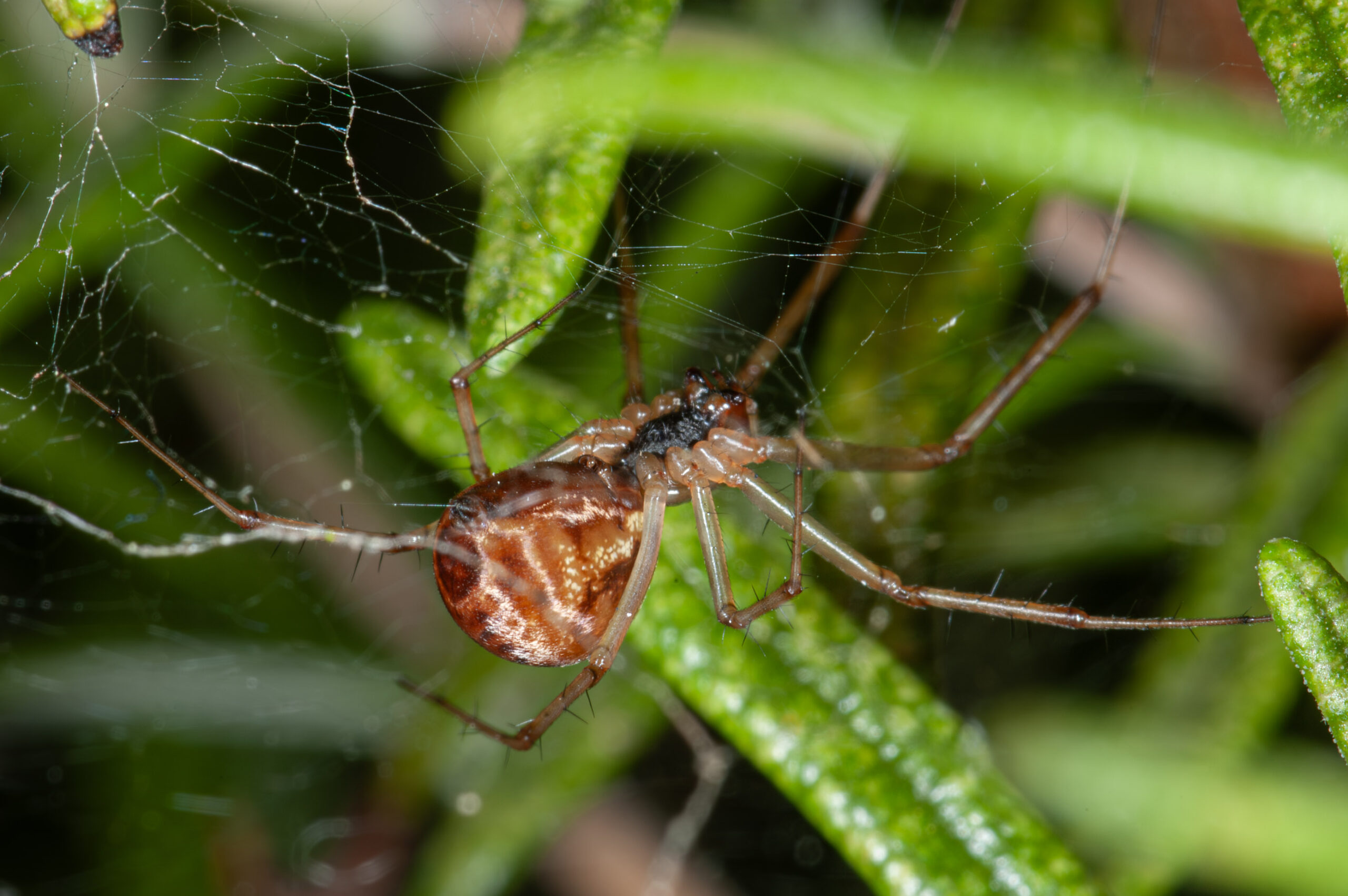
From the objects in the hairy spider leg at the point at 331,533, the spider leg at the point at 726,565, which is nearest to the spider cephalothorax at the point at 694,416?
the spider leg at the point at 726,565

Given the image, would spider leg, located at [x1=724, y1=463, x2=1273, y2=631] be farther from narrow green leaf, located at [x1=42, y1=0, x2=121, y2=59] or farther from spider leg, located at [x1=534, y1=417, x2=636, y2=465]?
narrow green leaf, located at [x1=42, y1=0, x2=121, y2=59]

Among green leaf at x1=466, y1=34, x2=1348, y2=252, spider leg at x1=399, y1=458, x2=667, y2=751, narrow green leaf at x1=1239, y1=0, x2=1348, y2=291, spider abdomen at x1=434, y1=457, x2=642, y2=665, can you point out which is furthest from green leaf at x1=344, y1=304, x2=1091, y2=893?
narrow green leaf at x1=1239, y1=0, x2=1348, y2=291

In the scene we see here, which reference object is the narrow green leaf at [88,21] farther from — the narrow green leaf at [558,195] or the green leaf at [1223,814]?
the green leaf at [1223,814]

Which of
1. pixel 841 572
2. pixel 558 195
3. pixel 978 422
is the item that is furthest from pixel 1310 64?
pixel 841 572

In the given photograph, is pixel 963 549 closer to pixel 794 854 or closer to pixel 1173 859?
pixel 1173 859

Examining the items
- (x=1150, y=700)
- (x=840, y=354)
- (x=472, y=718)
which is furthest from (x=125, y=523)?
(x=1150, y=700)

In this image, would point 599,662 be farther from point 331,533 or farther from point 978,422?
point 978,422
